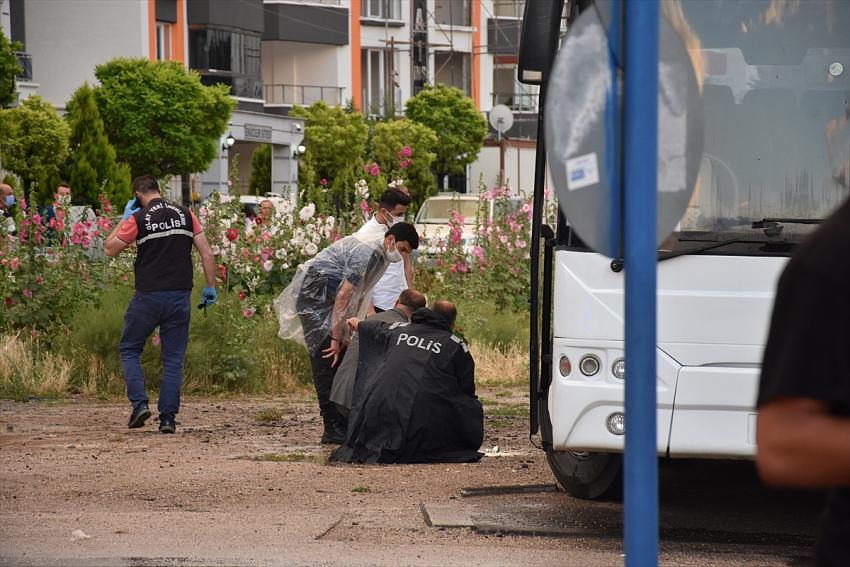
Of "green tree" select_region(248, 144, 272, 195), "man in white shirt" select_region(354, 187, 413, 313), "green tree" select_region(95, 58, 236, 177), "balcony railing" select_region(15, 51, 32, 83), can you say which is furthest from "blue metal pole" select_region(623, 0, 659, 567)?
"green tree" select_region(248, 144, 272, 195)

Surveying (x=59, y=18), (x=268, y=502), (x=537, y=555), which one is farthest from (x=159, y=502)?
(x=59, y=18)

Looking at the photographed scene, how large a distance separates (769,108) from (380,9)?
5751 cm

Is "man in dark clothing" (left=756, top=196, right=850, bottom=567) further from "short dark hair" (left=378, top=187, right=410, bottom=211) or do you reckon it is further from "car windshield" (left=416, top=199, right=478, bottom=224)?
"car windshield" (left=416, top=199, right=478, bottom=224)

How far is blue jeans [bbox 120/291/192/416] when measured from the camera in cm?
1148

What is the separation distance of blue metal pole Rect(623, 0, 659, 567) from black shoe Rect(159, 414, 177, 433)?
7627mm

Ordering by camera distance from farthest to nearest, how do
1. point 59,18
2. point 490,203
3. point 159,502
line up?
point 59,18
point 490,203
point 159,502

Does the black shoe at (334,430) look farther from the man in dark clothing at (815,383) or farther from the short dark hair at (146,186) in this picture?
the man in dark clothing at (815,383)

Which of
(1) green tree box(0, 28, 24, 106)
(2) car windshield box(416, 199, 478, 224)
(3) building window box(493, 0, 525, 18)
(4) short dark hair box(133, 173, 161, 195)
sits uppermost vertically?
(3) building window box(493, 0, 525, 18)

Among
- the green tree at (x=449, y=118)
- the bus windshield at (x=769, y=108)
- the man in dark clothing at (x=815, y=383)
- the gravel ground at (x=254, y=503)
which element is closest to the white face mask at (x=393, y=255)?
the gravel ground at (x=254, y=503)

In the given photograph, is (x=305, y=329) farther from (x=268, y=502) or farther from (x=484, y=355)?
(x=484, y=355)

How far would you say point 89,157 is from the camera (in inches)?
1554

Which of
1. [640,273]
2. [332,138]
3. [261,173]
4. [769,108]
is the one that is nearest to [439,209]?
[769,108]

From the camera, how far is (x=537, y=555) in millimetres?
7113

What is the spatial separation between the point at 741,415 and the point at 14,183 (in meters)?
10.1
